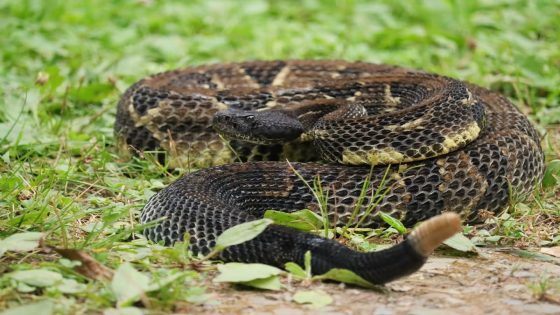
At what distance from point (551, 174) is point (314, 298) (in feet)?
7.89

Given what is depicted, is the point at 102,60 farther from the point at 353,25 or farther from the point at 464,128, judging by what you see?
the point at 464,128

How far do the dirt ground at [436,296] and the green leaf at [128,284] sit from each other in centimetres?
19

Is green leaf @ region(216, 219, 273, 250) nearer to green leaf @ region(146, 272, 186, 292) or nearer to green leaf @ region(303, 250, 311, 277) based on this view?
green leaf @ region(303, 250, 311, 277)

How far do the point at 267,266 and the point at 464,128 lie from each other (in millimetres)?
1809

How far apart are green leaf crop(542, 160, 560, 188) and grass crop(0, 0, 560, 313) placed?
2.2 inches

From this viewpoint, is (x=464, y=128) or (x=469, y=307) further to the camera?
(x=464, y=128)

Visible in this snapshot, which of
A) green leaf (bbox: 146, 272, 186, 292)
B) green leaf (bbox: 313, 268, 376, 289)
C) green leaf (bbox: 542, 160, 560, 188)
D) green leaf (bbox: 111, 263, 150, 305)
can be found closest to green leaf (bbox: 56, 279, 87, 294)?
green leaf (bbox: 111, 263, 150, 305)

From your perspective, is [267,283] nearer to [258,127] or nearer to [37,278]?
[37,278]

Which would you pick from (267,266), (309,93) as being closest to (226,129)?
(309,93)

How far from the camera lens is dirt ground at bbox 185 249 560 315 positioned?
11.9 feet

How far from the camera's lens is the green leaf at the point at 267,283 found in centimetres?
378

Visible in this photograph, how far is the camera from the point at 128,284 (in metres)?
3.52

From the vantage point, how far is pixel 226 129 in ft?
18.4

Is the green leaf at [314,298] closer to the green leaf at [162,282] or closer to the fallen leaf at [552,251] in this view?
the green leaf at [162,282]
